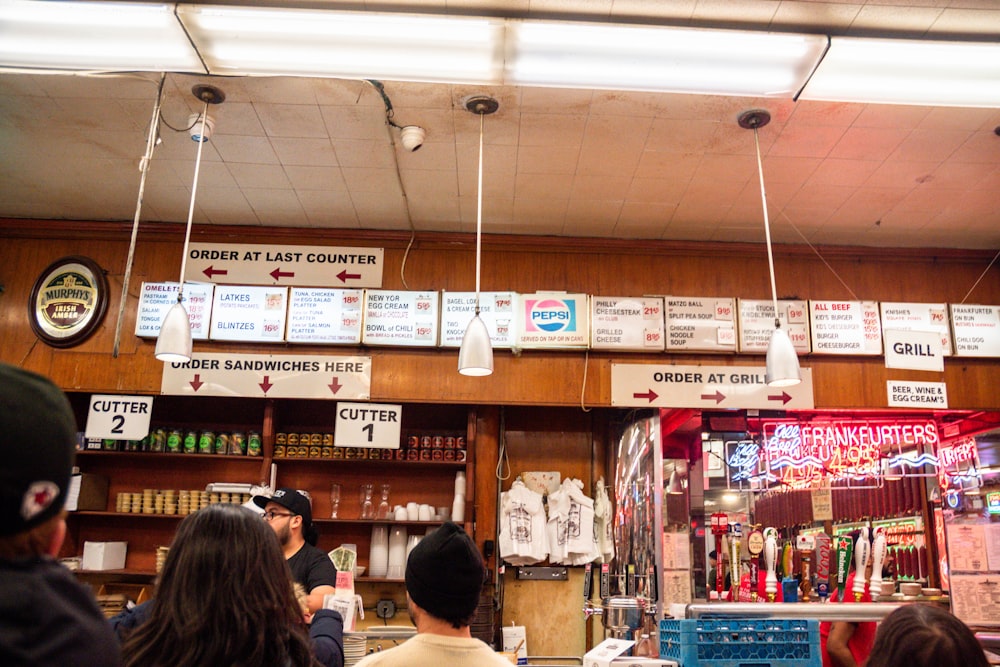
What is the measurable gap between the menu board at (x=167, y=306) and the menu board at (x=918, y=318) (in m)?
4.99

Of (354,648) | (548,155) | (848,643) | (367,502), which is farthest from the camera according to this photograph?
(367,502)

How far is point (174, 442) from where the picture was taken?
19.2 ft

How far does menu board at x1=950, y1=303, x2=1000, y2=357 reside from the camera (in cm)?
581

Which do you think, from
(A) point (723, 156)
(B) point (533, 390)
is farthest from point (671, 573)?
(A) point (723, 156)

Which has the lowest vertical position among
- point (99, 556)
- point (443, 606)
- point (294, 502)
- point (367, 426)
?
point (99, 556)

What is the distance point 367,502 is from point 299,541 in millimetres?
1779

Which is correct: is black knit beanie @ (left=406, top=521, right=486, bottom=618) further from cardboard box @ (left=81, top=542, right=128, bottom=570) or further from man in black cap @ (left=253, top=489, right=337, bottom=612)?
cardboard box @ (left=81, top=542, right=128, bottom=570)

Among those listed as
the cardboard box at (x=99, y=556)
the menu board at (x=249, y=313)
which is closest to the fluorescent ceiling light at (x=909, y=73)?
the menu board at (x=249, y=313)

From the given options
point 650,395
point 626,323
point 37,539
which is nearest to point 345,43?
point 37,539

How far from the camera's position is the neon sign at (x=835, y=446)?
6.27 metres

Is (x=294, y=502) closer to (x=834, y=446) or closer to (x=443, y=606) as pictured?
(x=443, y=606)

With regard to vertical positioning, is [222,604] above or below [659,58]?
below

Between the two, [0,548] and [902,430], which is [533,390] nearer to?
[902,430]

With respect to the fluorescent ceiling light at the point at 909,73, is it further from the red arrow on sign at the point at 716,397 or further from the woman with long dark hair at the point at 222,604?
the woman with long dark hair at the point at 222,604
